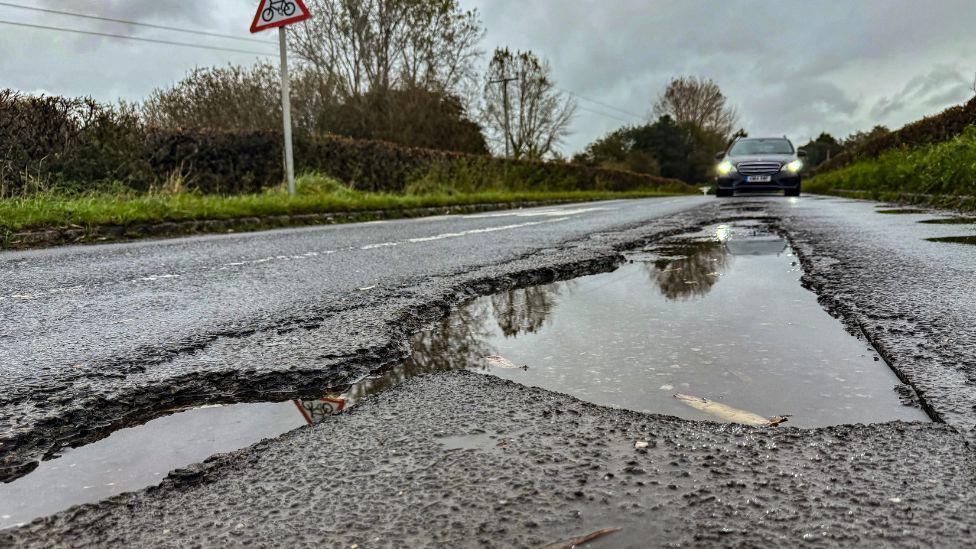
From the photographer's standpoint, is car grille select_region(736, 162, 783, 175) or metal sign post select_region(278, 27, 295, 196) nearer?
metal sign post select_region(278, 27, 295, 196)

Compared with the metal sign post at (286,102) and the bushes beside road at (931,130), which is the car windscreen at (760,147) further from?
the metal sign post at (286,102)

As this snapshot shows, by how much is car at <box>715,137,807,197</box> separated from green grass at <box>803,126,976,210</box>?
1.59 m

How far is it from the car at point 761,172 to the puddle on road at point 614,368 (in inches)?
466

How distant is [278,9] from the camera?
1112 centimetres

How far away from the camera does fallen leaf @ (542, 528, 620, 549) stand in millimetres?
1048

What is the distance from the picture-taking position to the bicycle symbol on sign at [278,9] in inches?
435

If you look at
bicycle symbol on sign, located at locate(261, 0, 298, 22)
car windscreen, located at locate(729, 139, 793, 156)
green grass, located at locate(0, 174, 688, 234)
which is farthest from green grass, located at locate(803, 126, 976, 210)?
bicycle symbol on sign, located at locate(261, 0, 298, 22)

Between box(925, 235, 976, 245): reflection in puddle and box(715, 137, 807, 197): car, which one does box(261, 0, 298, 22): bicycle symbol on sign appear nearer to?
box(715, 137, 807, 197): car

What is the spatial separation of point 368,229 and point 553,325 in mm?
5827

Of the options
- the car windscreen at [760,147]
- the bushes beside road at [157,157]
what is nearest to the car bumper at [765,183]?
the car windscreen at [760,147]

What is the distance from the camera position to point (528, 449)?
1418mm

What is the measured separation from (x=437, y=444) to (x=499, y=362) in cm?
74

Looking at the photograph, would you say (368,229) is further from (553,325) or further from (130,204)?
(553,325)

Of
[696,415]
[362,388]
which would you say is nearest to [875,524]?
[696,415]
